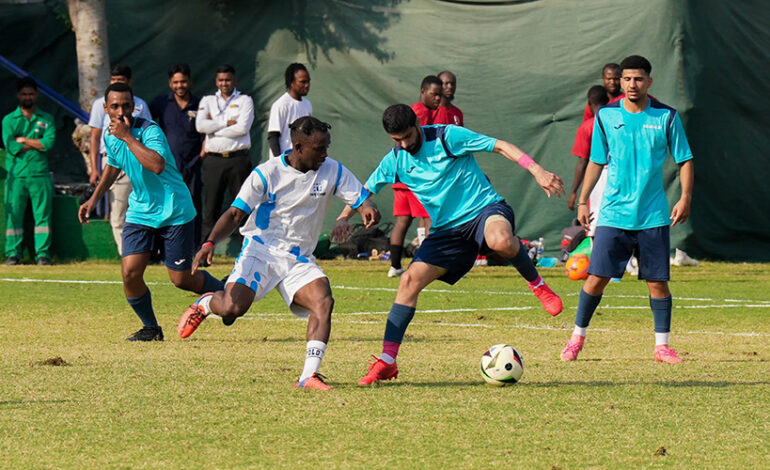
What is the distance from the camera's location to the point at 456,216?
7.86 meters

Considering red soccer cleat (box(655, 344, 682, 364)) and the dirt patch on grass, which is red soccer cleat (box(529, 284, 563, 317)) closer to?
red soccer cleat (box(655, 344, 682, 364))

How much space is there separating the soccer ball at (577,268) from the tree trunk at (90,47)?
7.73 meters

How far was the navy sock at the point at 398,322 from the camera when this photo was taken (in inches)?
296

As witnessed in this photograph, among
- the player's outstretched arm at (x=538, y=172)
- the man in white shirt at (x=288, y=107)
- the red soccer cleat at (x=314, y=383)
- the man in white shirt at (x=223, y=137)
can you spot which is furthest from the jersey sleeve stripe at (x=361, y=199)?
the man in white shirt at (x=223, y=137)

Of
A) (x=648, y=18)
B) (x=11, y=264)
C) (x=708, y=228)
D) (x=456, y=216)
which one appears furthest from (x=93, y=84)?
(x=456, y=216)

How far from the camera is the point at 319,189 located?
7.72 meters

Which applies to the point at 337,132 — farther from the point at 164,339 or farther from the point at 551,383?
the point at 551,383

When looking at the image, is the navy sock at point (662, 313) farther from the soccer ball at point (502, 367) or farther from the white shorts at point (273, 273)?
the white shorts at point (273, 273)

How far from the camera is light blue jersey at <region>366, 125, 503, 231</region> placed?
7.86 meters

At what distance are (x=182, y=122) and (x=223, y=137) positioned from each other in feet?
2.24

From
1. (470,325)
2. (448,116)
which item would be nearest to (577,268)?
(448,116)

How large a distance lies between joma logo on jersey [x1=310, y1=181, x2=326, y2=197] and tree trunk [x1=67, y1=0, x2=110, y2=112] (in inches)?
450

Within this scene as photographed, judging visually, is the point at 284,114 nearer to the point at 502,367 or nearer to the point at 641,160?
the point at 641,160

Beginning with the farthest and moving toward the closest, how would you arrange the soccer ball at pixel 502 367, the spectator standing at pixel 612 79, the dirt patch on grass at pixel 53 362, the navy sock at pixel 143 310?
the spectator standing at pixel 612 79 < the navy sock at pixel 143 310 < the dirt patch on grass at pixel 53 362 < the soccer ball at pixel 502 367
